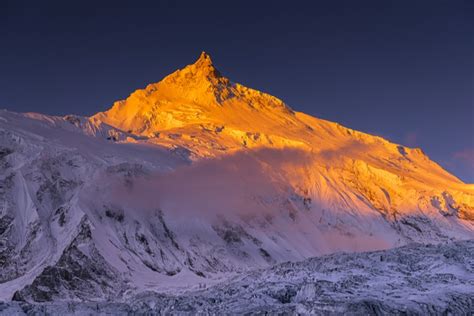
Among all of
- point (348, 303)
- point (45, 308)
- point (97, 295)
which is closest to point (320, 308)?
point (348, 303)

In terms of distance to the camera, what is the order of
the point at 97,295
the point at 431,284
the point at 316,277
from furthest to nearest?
1. the point at 97,295
2. the point at 316,277
3. the point at 431,284

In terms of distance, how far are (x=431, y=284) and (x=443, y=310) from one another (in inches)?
425

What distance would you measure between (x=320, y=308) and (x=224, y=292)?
22898 millimetres

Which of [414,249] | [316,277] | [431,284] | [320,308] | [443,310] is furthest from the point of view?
[414,249]

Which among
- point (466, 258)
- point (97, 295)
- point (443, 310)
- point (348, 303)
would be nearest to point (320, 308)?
point (348, 303)

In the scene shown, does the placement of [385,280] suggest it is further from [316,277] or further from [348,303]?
[348,303]

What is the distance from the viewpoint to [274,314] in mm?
72688

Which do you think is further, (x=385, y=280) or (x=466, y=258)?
(x=466, y=258)

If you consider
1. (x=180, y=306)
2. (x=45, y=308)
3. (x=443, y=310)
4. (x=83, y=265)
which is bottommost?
(x=45, y=308)

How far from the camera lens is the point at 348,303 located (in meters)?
72.8

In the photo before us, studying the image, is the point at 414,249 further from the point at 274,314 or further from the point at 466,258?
the point at 274,314

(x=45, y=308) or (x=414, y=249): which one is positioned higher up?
(x=414, y=249)

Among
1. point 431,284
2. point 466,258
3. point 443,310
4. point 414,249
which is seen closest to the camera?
point 443,310

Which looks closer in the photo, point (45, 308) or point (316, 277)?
point (45, 308)
